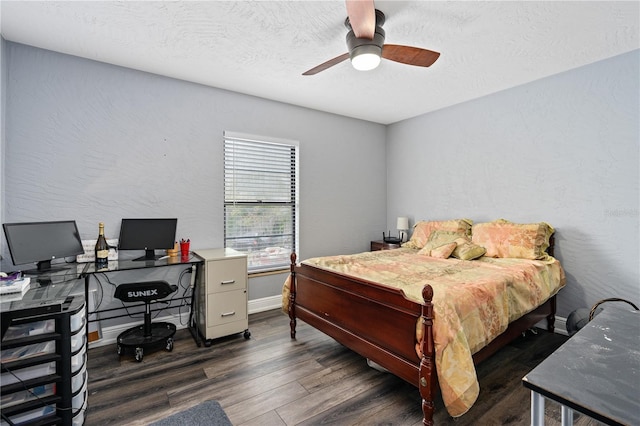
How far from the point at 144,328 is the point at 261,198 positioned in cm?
187

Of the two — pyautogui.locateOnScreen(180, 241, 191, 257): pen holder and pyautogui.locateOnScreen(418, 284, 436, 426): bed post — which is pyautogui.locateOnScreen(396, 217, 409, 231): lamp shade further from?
pyautogui.locateOnScreen(180, 241, 191, 257): pen holder

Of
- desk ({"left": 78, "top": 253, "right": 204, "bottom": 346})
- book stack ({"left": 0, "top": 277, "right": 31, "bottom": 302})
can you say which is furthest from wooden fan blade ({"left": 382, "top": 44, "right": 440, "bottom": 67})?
book stack ({"left": 0, "top": 277, "right": 31, "bottom": 302})

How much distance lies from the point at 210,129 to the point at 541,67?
3514 millimetres

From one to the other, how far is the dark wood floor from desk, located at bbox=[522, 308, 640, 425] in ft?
3.67

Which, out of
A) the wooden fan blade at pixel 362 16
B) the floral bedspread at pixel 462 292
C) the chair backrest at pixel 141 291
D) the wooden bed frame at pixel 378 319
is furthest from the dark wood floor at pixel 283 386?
the wooden fan blade at pixel 362 16

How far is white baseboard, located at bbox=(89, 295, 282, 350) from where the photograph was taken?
2.86 metres

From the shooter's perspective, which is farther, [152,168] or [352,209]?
[352,209]

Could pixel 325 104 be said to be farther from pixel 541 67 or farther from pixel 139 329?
pixel 139 329

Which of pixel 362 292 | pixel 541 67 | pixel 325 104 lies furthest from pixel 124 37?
pixel 541 67

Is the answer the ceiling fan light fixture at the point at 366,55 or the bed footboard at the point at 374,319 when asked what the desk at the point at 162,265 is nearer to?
the bed footboard at the point at 374,319

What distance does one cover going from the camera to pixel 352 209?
463 centimetres

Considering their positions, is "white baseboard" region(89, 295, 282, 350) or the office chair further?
"white baseboard" region(89, 295, 282, 350)

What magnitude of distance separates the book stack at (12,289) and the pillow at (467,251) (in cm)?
363

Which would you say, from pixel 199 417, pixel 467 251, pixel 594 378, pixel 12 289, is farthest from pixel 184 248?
pixel 594 378
